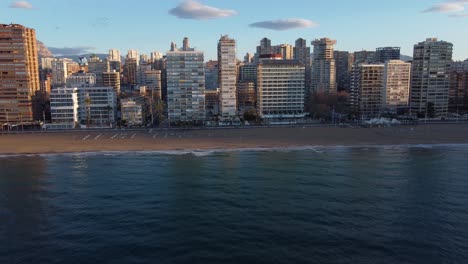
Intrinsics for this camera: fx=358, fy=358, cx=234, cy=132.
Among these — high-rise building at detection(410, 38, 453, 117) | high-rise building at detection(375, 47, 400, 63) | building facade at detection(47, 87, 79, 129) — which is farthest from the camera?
high-rise building at detection(375, 47, 400, 63)

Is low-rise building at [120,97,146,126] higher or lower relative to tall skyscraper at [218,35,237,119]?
lower

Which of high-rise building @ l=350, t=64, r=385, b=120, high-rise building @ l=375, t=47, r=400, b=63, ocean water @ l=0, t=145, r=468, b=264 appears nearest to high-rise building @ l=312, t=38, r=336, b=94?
high-rise building @ l=375, t=47, r=400, b=63

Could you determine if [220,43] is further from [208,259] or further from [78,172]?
[208,259]

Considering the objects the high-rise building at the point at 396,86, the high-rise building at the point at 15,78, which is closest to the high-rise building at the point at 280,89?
the high-rise building at the point at 396,86

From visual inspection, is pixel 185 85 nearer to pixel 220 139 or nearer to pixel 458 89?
pixel 220 139

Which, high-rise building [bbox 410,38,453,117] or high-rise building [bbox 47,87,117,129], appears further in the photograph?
high-rise building [bbox 410,38,453,117]

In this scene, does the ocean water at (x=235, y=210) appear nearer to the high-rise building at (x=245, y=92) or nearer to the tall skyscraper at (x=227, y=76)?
the tall skyscraper at (x=227, y=76)

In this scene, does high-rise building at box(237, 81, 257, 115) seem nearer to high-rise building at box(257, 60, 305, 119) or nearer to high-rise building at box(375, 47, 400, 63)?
high-rise building at box(257, 60, 305, 119)
